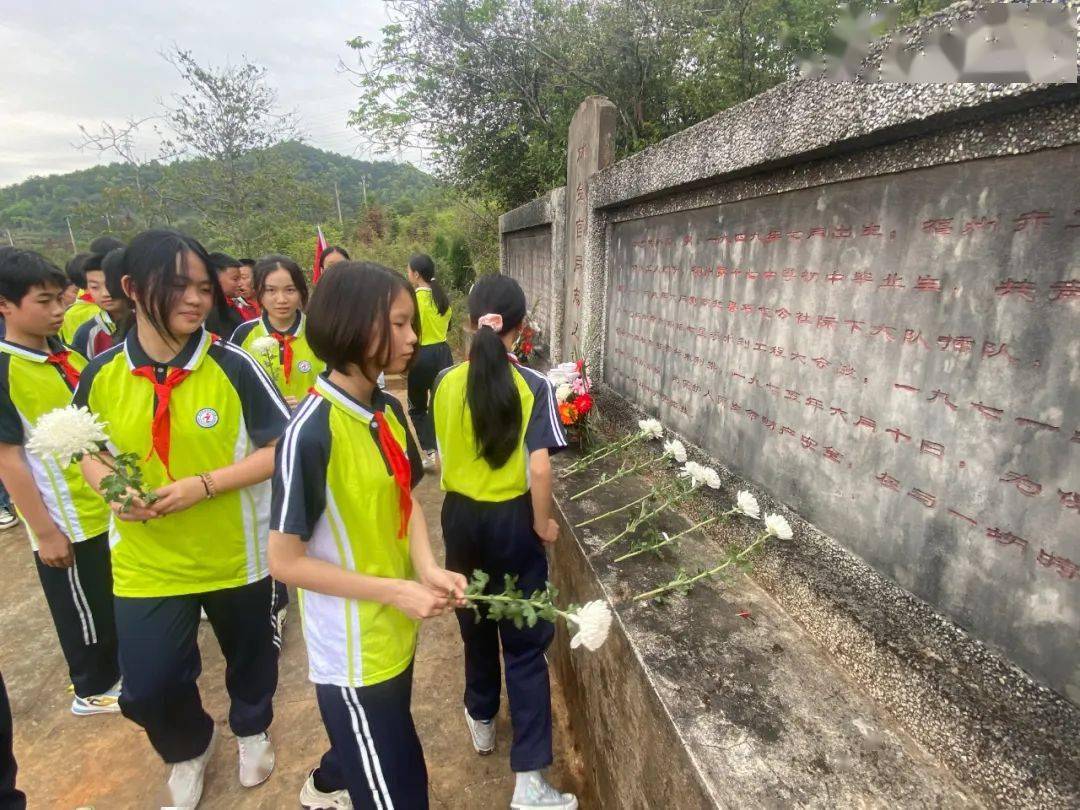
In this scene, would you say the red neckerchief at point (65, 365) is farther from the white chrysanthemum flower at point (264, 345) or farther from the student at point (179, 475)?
the white chrysanthemum flower at point (264, 345)

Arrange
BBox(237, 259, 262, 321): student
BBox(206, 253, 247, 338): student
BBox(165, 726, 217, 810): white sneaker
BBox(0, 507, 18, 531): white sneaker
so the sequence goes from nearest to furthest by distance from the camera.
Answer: BBox(165, 726, 217, 810): white sneaker, BBox(206, 253, 247, 338): student, BBox(0, 507, 18, 531): white sneaker, BBox(237, 259, 262, 321): student

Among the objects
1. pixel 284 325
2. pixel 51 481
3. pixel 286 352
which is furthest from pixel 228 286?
pixel 51 481

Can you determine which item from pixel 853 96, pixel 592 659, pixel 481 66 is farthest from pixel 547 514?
pixel 481 66

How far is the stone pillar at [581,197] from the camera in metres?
3.59

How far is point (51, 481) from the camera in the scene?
2051 mm

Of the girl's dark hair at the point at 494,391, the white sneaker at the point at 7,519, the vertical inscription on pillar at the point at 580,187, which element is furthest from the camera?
the white sneaker at the point at 7,519

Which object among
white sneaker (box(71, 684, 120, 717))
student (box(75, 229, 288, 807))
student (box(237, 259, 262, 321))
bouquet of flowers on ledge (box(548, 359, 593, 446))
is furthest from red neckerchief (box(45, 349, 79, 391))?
student (box(237, 259, 262, 321))

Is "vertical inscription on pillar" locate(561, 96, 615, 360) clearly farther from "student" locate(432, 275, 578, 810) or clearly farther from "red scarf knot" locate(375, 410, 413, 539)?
"red scarf knot" locate(375, 410, 413, 539)

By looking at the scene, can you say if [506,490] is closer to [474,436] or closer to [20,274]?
[474,436]

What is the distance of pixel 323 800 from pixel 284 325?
238cm

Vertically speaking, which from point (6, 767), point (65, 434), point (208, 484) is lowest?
point (6, 767)

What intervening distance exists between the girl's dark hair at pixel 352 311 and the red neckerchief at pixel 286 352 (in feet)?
6.92

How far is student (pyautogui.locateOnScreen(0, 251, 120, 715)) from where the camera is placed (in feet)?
6.34

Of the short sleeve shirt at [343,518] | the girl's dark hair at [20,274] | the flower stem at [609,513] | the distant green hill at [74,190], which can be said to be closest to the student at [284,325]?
the girl's dark hair at [20,274]
